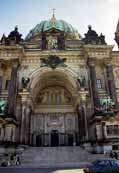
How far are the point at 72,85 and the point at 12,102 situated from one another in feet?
30.1

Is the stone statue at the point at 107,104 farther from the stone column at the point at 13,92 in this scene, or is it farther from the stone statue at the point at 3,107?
the stone statue at the point at 3,107

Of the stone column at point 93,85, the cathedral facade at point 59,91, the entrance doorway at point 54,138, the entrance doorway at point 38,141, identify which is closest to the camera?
the cathedral facade at point 59,91

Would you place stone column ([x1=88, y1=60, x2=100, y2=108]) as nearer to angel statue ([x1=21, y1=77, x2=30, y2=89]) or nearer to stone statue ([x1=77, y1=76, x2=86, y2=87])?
stone statue ([x1=77, y1=76, x2=86, y2=87])

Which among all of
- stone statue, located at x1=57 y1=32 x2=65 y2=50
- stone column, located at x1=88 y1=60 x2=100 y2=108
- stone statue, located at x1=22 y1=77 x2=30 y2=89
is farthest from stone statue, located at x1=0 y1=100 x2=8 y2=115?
stone statue, located at x1=57 y1=32 x2=65 y2=50

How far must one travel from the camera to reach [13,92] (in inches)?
977

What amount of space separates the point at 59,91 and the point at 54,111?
143 inches

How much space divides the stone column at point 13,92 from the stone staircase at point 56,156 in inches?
205

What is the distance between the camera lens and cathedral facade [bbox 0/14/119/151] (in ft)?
73.8

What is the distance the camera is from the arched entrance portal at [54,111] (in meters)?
28.4

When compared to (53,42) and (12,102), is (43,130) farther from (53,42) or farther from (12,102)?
(53,42)

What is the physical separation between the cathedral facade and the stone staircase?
195cm

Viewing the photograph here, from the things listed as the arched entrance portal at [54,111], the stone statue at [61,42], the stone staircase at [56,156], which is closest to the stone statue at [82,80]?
the arched entrance portal at [54,111]

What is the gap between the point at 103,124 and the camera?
2164 cm

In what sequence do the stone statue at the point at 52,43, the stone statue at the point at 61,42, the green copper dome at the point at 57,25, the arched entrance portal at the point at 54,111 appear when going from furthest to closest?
the green copper dome at the point at 57,25, the stone statue at the point at 61,42, the stone statue at the point at 52,43, the arched entrance portal at the point at 54,111
